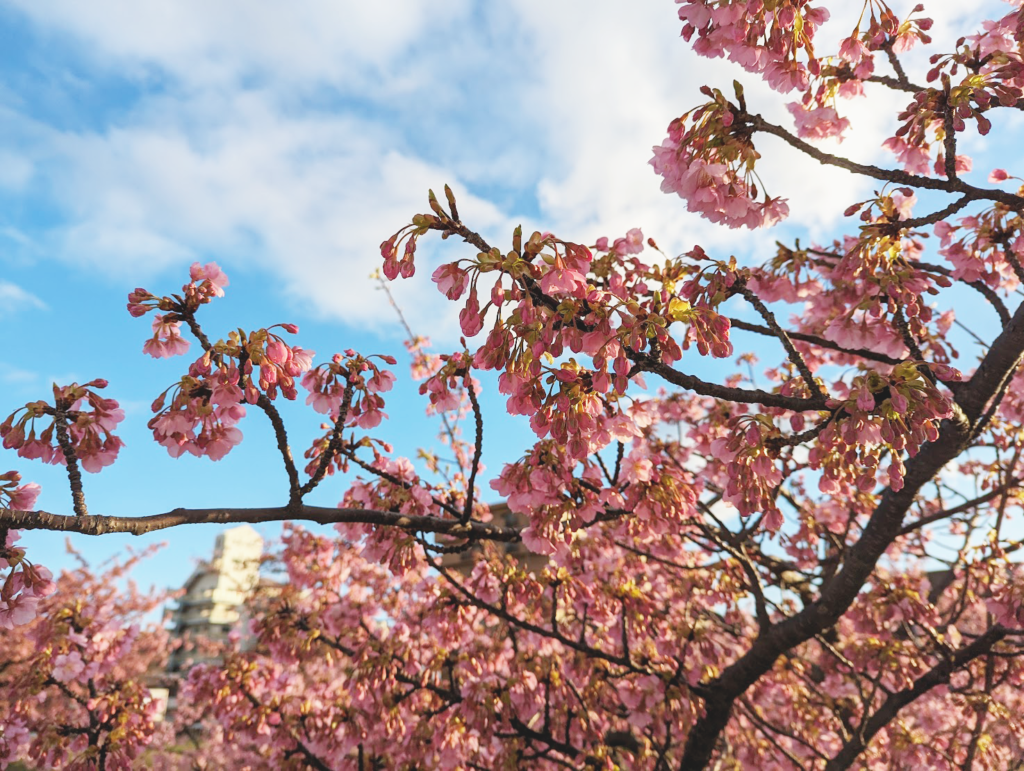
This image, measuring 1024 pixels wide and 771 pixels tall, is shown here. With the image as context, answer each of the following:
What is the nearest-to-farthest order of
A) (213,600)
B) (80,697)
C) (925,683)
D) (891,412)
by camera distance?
(891,412) → (925,683) → (80,697) → (213,600)

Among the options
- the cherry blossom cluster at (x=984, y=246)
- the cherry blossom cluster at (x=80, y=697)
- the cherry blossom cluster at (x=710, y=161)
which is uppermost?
the cherry blossom cluster at (x=984, y=246)

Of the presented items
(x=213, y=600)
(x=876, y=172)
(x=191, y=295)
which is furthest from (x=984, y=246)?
(x=213, y=600)

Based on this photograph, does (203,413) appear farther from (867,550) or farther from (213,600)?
(213,600)

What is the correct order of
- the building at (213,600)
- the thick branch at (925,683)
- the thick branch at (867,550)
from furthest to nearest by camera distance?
1. the building at (213,600)
2. the thick branch at (925,683)
3. the thick branch at (867,550)

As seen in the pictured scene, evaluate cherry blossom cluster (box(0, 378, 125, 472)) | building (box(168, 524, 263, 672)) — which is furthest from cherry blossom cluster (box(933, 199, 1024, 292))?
building (box(168, 524, 263, 672))

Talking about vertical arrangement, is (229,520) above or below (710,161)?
below

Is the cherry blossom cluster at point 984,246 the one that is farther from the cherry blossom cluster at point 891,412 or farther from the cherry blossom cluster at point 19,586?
the cherry blossom cluster at point 19,586

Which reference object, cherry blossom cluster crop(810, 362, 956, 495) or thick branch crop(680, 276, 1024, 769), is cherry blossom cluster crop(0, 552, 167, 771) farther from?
cherry blossom cluster crop(810, 362, 956, 495)

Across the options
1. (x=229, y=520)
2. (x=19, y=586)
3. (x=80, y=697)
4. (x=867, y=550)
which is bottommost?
(x=80, y=697)

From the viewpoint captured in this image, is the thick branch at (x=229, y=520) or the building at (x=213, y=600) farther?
the building at (x=213, y=600)

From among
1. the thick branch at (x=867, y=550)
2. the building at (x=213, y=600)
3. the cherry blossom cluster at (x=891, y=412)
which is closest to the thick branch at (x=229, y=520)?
the cherry blossom cluster at (x=891, y=412)

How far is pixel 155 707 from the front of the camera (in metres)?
5.42

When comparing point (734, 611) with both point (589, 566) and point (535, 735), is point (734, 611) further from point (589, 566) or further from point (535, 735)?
point (535, 735)

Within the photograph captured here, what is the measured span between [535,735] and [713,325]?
12.1ft
